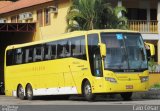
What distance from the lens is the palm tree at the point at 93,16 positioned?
3591 centimetres

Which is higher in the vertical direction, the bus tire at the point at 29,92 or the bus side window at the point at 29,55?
the bus side window at the point at 29,55

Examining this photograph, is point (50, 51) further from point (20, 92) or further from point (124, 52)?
point (124, 52)

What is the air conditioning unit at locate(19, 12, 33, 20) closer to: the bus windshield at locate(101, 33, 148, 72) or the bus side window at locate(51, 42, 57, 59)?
the bus side window at locate(51, 42, 57, 59)

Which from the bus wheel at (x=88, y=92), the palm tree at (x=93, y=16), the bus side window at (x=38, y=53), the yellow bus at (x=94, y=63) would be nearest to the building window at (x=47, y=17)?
the palm tree at (x=93, y=16)

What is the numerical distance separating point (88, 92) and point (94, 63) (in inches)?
57.9

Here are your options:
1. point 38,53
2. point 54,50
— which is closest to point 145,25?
point 38,53

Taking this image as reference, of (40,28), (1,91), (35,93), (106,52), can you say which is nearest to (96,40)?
(106,52)

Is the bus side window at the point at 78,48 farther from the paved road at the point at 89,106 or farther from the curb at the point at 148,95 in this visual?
the curb at the point at 148,95

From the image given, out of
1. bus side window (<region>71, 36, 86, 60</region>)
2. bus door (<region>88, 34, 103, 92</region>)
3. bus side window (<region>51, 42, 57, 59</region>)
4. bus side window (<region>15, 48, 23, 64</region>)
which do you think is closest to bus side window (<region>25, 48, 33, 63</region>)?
bus side window (<region>15, 48, 23, 64</region>)

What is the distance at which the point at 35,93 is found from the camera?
31094 millimetres

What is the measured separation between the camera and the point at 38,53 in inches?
Answer: 1195

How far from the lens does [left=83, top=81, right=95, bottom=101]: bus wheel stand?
1013 inches

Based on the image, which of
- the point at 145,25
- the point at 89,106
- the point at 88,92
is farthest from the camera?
Result: the point at 145,25

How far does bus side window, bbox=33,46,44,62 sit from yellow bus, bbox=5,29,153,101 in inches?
2.1
